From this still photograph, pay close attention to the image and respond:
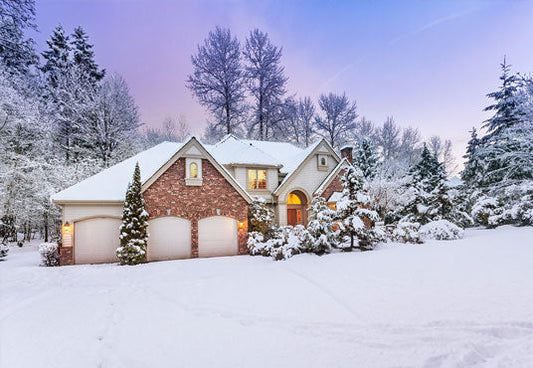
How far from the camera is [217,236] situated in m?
13.4


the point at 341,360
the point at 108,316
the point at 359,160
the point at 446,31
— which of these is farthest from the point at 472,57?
the point at 108,316

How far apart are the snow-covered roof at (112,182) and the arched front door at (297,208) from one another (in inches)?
341

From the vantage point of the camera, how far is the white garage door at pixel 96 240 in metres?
11.9

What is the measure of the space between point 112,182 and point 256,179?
8241 mm

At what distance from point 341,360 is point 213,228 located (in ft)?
35.0

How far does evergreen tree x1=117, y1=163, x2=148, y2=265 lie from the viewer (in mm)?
11016

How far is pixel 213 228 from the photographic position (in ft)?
43.8

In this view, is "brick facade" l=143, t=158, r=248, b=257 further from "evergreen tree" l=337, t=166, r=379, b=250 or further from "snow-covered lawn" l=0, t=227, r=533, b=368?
"evergreen tree" l=337, t=166, r=379, b=250

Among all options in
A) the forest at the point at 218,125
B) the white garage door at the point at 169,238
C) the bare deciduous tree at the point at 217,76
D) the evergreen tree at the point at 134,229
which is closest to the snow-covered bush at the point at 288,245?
Answer: the white garage door at the point at 169,238

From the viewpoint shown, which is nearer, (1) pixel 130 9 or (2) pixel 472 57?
(2) pixel 472 57

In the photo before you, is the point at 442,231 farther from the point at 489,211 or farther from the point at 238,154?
the point at 238,154

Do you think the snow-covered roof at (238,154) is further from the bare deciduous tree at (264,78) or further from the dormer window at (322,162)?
the bare deciduous tree at (264,78)

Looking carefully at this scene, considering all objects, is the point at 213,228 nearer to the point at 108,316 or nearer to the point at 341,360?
the point at 108,316

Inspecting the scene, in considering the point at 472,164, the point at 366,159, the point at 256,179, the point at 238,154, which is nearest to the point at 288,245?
the point at 256,179
